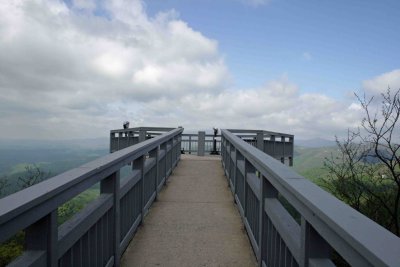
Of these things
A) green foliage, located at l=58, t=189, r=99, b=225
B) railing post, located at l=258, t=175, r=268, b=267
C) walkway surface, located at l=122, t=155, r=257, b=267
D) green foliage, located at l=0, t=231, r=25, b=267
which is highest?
railing post, located at l=258, t=175, r=268, b=267

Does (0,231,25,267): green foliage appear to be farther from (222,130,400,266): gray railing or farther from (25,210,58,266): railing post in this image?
(25,210,58,266): railing post

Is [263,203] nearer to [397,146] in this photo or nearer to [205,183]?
[205,183]

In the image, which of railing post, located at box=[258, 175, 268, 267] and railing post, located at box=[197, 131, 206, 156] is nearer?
railing post, located at box=[258, 175, 268, 267]

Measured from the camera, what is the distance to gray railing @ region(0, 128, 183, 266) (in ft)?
6.61

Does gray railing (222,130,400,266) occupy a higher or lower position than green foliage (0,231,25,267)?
higher

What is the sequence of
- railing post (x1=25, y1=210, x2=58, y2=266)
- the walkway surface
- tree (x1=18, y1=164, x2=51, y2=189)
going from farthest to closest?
1. tree (x1=18, y1=164, x2=51, y2=189)
2. the walkway surface
3. railing post (x1=25, y1=210, x2=58, y2=266)

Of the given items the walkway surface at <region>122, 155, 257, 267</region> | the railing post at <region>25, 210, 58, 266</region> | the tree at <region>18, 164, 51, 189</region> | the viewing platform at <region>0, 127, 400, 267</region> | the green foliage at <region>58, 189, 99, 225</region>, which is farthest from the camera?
the tree at <region>18, 164, 51, 189</region>

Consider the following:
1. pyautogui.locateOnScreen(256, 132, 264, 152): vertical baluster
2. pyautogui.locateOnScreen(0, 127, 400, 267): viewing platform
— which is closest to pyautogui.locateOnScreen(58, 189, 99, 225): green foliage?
pyautogui.locateOnScreen(0, 127, 400, 267): viewing platform

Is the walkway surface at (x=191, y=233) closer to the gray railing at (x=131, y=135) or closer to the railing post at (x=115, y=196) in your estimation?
the railing post at (x=115, y=196)

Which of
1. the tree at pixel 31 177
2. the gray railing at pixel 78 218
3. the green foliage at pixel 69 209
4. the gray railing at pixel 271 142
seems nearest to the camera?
the gray railing at pixel 78 218

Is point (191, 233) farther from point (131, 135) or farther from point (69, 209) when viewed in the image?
point (69, 209)

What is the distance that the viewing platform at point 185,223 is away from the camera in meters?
1.82

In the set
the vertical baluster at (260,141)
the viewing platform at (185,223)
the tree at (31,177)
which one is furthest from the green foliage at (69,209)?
the vertical baluster at (260,141)

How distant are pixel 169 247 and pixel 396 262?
3.95 m
